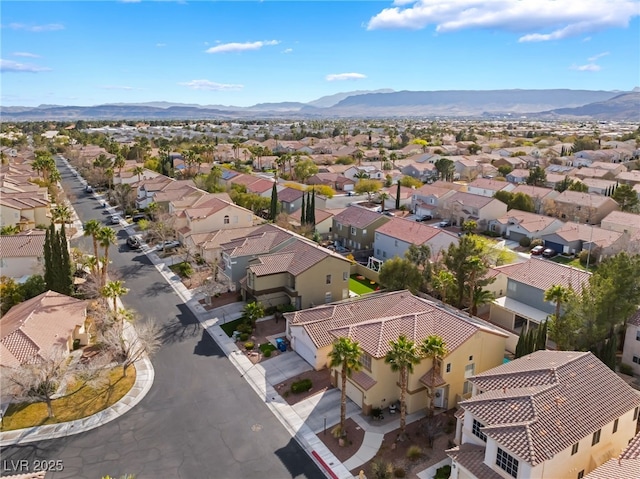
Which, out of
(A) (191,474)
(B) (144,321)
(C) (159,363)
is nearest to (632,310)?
(A) (191,474)

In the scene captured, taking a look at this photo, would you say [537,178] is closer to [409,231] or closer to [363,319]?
[409,231]

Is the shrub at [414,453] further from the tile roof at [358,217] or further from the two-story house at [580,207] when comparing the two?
the two-story house at [580,207]

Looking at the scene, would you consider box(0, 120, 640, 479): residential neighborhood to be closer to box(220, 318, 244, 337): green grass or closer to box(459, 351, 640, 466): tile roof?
box(459, 351, 640, 466): tile roof

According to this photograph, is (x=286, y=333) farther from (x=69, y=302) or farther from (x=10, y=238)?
(x=10, y=238)

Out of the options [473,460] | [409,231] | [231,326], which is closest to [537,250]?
[409,231]

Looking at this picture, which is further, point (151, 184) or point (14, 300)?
point (151, 184)

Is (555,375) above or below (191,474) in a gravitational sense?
above

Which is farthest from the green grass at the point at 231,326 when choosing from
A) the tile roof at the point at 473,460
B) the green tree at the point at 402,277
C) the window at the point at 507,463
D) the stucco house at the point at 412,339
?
the window at the point at 507,463

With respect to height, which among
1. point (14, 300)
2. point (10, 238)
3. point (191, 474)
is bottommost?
point (191, 474)
